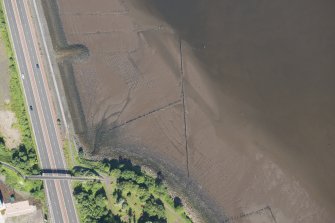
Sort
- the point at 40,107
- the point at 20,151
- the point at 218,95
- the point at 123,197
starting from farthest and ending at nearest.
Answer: the point at 218,95
the point at 40,107
the point at 20,151
the point at 123,197

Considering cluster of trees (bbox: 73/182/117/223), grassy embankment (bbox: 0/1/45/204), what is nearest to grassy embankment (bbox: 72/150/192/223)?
cluster of trees (bbox: 73/182/117/223)

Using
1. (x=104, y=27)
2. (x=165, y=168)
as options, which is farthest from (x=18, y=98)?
(x=165, y=168)

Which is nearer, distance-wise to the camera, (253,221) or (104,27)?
(253,221)

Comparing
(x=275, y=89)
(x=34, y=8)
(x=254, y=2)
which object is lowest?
(x=275, y=89)

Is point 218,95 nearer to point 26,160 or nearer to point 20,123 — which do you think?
point 20,123

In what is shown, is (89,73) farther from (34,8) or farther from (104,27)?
(34,8)

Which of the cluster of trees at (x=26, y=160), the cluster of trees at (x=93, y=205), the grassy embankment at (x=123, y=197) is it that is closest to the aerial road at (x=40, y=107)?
the cluster of trees at (x=26, y=160)

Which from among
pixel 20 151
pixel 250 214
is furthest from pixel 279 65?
pixel 20 151
